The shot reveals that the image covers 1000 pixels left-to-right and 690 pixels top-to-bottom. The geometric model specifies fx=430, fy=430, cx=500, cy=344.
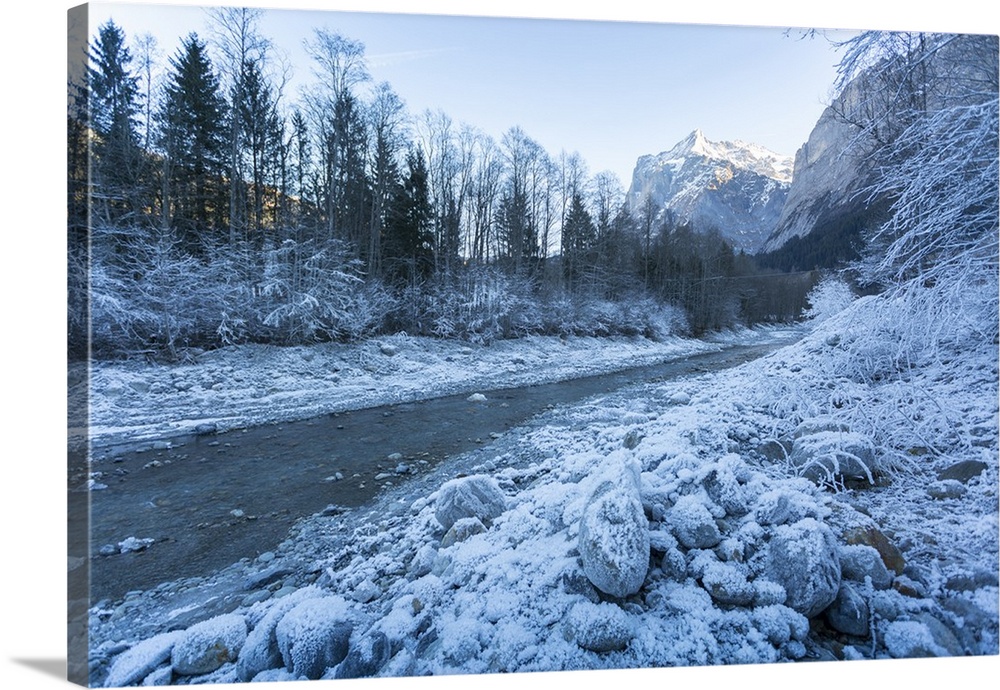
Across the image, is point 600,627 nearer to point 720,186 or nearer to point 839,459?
point 839,459

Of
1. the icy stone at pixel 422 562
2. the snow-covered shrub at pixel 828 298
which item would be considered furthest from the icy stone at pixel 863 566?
the icy stone at pixel 422 562

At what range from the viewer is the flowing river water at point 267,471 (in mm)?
1788

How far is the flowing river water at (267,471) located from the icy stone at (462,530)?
0.36m

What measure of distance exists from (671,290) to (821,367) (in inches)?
34.1

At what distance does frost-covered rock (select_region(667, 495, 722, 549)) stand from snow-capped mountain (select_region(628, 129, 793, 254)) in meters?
1.45

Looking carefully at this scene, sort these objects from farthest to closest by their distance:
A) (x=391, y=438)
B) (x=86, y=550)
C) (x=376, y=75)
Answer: (x=391, y=438) < (x=376, y=75) < (x=86, y=550)

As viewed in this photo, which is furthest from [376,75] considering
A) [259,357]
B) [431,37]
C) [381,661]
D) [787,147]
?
[381,661]

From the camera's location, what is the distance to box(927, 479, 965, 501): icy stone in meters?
2.07

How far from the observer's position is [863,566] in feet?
6.23

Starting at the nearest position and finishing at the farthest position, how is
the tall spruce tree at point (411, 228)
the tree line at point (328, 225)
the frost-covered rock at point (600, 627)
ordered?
the frost-covered rock at point (600, 627)
the tree line at point (328, 225)
the tall spruce tree at point (411, 228)

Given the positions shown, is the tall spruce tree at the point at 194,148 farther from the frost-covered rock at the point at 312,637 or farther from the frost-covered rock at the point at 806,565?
the frost-covered rock at the point at 806,565

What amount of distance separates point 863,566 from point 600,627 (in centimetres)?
121

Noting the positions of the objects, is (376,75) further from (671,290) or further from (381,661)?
(381,661)

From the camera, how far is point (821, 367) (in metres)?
2.30
